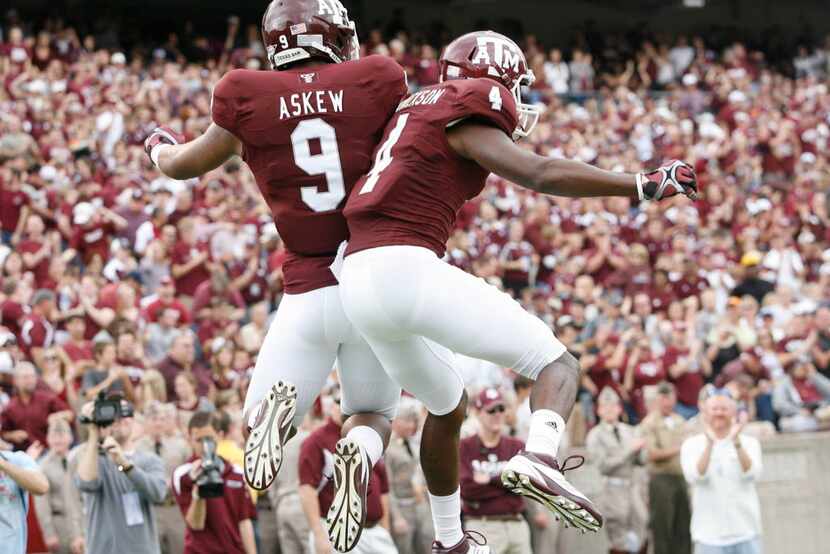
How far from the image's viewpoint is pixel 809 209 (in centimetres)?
1833

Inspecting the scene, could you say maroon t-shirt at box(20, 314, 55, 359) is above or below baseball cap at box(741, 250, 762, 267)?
above

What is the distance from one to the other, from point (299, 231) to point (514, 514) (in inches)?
200

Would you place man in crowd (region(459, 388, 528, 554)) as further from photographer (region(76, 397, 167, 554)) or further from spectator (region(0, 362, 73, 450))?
spectator (region(0, 362, 73, 450))

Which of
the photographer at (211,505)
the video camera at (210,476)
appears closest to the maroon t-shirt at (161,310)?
the photographer at (211,505)

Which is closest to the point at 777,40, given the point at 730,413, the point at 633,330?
the point at 633,330

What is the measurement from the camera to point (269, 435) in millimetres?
5254

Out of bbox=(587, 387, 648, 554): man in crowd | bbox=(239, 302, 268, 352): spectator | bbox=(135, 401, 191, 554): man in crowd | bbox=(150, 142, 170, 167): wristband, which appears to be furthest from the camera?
bbox=(239, 302, 268, 352): spectator

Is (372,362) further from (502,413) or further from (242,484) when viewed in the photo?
(502,413)

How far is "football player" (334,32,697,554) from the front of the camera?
4.86 m

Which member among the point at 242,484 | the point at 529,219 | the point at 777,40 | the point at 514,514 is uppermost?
the point at 777,40

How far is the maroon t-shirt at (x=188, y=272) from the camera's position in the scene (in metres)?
13.0

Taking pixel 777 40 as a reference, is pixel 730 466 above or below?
below

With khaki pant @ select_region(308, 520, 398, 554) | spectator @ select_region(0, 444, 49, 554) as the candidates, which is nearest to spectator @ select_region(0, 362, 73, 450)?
spectator @ select_region(0, 444, 49, 554)

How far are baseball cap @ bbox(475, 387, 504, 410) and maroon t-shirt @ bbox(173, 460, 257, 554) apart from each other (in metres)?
1.87
